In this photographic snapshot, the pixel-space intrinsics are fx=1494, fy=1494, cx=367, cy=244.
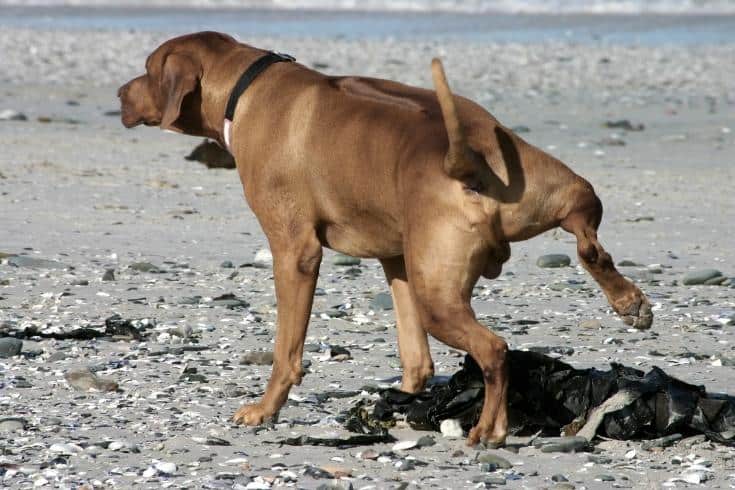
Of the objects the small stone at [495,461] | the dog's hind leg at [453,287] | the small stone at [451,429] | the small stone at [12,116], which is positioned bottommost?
the small stone at [12,116]

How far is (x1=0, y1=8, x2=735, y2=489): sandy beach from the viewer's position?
589cm

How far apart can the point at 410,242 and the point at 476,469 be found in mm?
928

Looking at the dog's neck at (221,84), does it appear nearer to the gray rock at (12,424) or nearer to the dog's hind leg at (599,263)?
the gray rock at (12,424)

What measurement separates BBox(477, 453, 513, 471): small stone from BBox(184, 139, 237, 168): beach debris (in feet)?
26.6

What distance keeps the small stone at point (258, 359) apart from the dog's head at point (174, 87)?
1.25 m

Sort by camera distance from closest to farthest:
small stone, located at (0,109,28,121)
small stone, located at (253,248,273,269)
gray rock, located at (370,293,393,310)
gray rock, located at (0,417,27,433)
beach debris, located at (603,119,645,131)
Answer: gray rock, located at (0,417,27,433) → gray rock, located at (370,293,393,310) → small stone, located at (253,248,273,269) → small stone, located at (0,109,28,121) → beach debris, located at (603,119,645,131)

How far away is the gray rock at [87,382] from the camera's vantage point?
22.9ft

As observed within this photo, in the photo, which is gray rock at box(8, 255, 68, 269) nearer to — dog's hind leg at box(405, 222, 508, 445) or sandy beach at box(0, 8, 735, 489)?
sandy beach at box(0, 8, 735, 489)

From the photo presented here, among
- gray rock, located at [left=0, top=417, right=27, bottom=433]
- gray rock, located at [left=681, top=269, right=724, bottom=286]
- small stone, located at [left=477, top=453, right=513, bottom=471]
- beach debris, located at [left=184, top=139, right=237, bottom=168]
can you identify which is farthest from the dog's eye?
beach debris, located at [left=184, top=139, right=237, bottom=168]

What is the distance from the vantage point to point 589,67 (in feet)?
78.7

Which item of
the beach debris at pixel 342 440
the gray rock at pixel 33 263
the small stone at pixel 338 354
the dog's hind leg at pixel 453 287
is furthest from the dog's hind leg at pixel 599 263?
the gray rock at pixel 33 263

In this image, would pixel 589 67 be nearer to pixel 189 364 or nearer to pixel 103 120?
pixel 103 120

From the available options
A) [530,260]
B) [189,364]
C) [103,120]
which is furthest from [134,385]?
[103,120]

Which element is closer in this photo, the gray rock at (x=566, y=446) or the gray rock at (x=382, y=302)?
the gray rock at (x=566, y=446)
